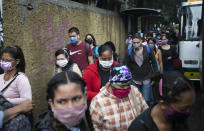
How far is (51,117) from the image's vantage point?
2.14 meters

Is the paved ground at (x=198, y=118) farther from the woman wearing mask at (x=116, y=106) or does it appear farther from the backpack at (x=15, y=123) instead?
the backpack at (x=15, y=123)

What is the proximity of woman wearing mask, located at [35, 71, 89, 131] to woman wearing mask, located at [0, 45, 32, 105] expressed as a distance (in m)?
0.79

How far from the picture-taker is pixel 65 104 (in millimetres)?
2014

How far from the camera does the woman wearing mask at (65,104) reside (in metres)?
2.01

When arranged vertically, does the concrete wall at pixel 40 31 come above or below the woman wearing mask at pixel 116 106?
above

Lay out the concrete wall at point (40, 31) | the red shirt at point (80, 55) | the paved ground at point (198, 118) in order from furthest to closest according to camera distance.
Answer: the red shirt at point (80, 55) → the paved ground at point (198, 118) → the concrete wall at point (40, 31)

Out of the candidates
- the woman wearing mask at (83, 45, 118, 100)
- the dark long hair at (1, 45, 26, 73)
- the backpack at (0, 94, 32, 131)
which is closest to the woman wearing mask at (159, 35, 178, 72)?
the woman wearing mask at (83, 45, 118, 100)

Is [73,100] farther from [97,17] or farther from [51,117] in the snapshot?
[97,17]

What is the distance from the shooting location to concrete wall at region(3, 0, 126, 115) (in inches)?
178

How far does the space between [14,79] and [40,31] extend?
8.98ft

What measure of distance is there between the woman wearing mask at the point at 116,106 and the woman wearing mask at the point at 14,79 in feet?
2.76

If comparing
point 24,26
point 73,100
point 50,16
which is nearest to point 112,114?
point 73,100

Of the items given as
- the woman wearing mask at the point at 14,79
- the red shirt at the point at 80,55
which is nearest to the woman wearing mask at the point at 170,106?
the woman wearing mask at the point at 14,79

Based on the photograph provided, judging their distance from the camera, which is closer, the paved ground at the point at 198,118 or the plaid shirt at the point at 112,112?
the plaid shirt at the point at 112,112
